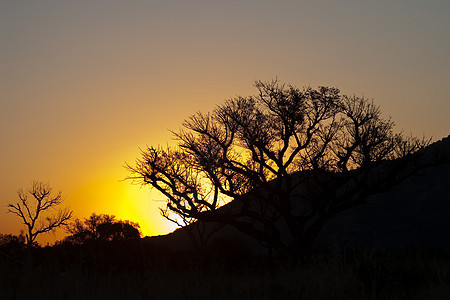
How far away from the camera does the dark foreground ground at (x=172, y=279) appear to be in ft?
31.6

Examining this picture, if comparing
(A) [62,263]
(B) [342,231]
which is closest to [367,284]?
(A) [62,263]

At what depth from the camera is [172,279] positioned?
10.6m

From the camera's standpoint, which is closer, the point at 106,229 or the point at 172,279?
the point at 172,279

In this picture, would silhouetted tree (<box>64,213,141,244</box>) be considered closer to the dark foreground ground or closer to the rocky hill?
the rocky hill

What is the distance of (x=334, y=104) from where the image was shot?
126 feet

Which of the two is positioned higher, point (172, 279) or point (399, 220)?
point (399, 220)

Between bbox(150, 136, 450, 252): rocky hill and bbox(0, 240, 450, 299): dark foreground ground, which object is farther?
bbox(150, 136, 450, 252): rocky hill

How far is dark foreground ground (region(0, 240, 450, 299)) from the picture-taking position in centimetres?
964

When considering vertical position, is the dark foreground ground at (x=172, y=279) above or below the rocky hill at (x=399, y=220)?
below

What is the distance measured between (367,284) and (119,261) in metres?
6.35

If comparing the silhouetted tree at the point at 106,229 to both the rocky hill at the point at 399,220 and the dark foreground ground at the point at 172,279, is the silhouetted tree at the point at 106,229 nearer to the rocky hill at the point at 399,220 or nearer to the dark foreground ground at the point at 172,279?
the rocky hill at the point at 399,220

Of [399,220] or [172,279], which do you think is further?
[399,220]

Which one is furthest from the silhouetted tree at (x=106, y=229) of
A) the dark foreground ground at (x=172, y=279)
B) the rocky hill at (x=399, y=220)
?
the dark foreground ground at (x=172, y=279)

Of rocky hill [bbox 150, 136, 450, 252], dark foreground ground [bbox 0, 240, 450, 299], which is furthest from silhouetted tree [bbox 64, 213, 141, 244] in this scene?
dark foreground ground [bbox 0, 240, 450, 299]
